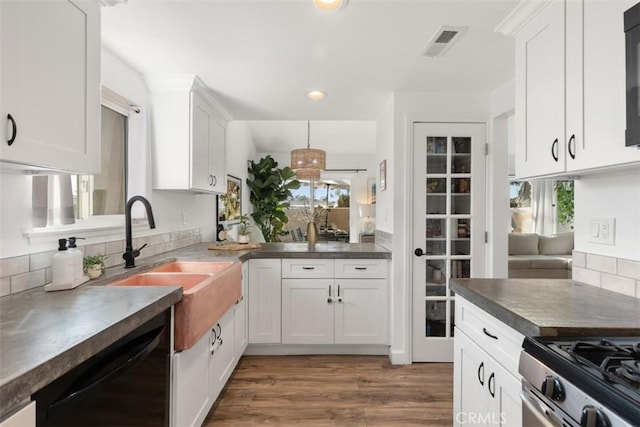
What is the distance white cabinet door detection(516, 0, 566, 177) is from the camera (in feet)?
4.58

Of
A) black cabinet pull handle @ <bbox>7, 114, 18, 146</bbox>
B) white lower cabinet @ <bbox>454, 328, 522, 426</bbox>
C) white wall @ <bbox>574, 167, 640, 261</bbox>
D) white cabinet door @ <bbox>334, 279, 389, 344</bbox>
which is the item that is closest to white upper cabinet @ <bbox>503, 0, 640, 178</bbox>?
white wall @ <bbox>574, 167, 640, 261</bbox>

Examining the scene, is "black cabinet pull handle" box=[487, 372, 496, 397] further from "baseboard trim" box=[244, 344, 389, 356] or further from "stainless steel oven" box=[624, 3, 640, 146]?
"baseboard trim" box=[244, 344, 389, 356]

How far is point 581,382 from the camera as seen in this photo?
82cm

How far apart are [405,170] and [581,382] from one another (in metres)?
2.17

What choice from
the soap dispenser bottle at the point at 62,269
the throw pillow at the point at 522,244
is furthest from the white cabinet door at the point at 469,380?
the throw pillow at the point at 522,244

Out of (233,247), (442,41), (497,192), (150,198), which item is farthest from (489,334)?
(150,198)

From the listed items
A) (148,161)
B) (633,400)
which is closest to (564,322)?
(633,400)

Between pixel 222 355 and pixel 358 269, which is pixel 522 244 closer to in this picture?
pixel 358 269

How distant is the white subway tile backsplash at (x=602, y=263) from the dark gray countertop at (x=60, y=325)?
192cm

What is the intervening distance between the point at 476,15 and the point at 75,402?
7.56 ft

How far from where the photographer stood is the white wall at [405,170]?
112 inches

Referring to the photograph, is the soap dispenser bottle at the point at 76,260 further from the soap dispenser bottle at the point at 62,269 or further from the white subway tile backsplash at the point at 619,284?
the white subway tile backsplash at the point at 619,284

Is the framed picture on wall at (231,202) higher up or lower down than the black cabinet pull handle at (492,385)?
A: higher up

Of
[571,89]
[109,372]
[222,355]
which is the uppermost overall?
[571,89]
